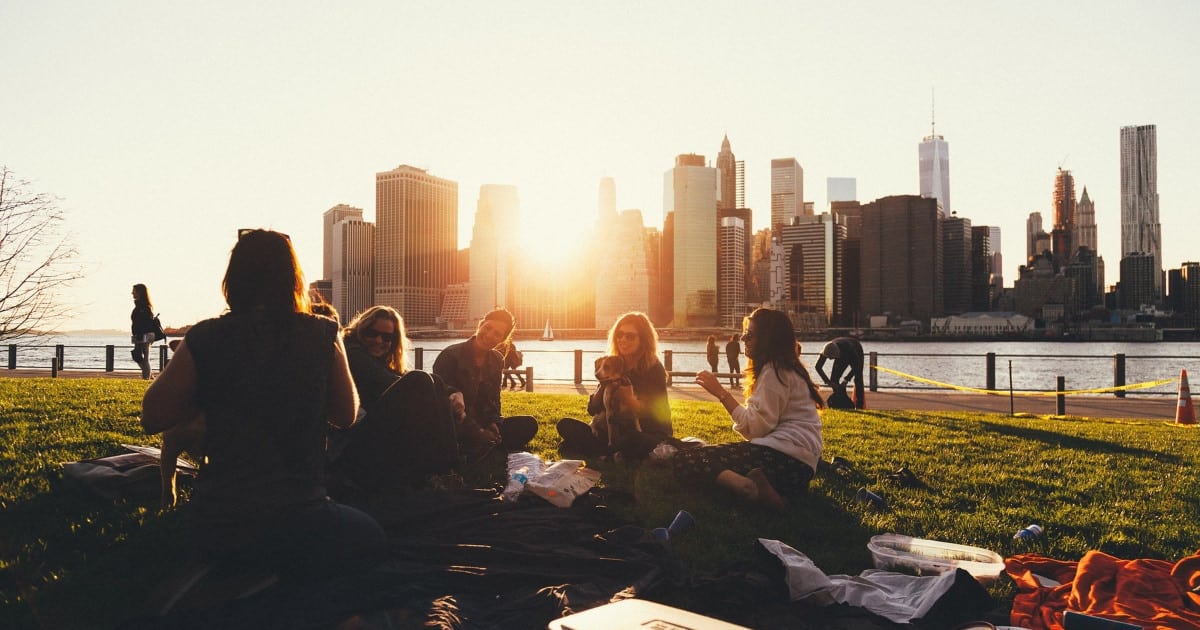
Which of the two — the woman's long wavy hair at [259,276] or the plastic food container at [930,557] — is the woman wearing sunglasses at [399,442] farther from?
the plastic food container at [930,557]

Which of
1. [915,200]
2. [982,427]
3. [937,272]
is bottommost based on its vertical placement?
[982,427]

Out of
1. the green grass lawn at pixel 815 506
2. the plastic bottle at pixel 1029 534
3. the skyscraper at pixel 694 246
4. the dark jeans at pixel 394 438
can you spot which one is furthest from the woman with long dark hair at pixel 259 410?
the skyscraper at pixel 694 246

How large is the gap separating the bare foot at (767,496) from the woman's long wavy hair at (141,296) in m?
12.8

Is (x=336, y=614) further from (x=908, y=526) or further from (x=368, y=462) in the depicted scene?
(x=908, y=526)

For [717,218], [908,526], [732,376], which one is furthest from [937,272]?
[908,526]

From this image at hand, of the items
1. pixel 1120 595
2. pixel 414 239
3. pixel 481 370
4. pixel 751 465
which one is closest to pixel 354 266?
pixel 414 239

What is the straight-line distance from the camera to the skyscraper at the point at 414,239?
157 metres

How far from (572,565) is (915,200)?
167199mm

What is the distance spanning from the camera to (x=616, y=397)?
20.9 feet

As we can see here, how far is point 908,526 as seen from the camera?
4578 mm

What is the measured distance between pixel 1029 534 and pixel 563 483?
2957mm

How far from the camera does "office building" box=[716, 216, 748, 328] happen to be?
17812 centimetres

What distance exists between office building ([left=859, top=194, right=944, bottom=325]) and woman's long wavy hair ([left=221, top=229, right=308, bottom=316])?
15580 cm

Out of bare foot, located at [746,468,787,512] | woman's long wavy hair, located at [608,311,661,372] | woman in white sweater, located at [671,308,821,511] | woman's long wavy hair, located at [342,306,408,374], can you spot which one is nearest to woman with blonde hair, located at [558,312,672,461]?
woman's long wavy hair, located at [608,311,661,372]
